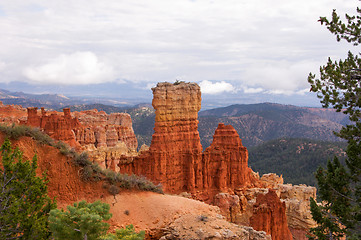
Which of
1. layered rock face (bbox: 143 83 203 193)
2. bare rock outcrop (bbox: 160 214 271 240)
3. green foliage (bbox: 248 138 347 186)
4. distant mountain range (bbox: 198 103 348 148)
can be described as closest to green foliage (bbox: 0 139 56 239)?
bare rock outcrop (bbox: 160 214 271 240)

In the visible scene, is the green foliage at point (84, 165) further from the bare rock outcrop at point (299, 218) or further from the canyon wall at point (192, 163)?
the bare rock outcrop at point (299, 218)

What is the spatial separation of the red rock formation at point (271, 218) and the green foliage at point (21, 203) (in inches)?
616

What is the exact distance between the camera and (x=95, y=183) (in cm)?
1622

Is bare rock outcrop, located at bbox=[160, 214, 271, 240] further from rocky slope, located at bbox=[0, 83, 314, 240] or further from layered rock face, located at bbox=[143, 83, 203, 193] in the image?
layered rock face, located at bbox=[143, 83, 203, 193]

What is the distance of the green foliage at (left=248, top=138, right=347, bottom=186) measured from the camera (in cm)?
6138

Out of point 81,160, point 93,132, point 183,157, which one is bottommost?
point 183,157

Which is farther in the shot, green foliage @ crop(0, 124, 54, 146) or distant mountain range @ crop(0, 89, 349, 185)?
distant mountain range @ crop(0, 89, 349, 185)

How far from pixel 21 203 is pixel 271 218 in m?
17.6

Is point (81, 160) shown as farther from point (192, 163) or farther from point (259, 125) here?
point (259, 125)

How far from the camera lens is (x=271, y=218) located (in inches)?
901

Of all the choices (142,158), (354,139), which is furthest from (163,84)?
(354,139)

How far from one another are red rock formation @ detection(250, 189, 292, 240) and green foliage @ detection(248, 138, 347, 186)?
107 feet

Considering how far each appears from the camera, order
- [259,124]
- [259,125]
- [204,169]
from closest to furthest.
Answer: [204,169]
[259,125]
[259,124]

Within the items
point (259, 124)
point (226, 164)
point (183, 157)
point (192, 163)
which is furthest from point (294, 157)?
point (259, 124)
